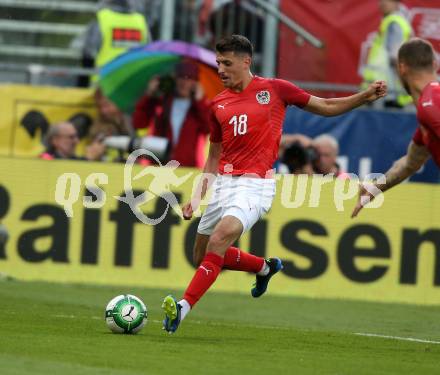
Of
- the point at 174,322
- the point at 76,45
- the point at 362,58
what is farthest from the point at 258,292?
the point at 76,45

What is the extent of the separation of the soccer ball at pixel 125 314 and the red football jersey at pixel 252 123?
1522mm

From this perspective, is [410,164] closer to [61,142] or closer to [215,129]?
[215,129]

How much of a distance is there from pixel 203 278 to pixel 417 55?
2.53 metres

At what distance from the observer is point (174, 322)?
35.4 ft

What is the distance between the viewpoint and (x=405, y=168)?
10.9 meters

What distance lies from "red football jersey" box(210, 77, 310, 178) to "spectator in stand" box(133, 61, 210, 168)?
607 centimetres

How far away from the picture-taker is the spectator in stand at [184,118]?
18.0 meters

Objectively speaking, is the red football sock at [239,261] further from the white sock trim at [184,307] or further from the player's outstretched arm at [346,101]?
the player's outstretched arm at [346,101]

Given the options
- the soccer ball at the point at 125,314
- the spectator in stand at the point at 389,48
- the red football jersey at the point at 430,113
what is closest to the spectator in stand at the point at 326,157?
the spectator in stand at the point at 389,48

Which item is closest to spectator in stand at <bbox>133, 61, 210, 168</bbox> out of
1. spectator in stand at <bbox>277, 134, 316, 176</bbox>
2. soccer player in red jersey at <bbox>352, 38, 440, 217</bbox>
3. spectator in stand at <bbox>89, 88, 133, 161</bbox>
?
spectator in stand at <bbox>89, 88, 133, 161</bbox>

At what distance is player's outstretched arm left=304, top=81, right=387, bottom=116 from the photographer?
36.9ft

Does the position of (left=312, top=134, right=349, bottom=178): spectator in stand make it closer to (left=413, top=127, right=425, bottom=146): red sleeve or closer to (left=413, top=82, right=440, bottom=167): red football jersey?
(left=413, top=127, right=425, bottom=146): red sleeve

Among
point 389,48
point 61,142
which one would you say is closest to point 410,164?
point 61,142

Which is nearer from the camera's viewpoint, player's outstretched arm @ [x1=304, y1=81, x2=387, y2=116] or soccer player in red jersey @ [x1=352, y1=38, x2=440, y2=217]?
soccer player in red jersey @ [x1=352, y1=38, x2=440, y2=217]
